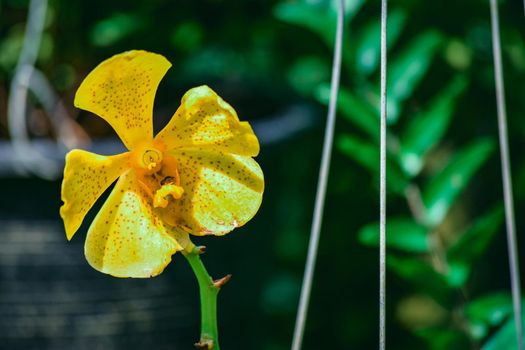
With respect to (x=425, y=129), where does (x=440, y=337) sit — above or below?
below

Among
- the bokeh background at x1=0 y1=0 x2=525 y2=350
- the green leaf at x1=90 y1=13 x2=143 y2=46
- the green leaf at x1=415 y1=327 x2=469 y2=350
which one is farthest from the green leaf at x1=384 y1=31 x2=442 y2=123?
the green leaf at x1=90 y1=13 x2=143 y2=46

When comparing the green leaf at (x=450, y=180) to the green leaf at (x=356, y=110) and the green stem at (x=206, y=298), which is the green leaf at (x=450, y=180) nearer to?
the green leaf at (x=356, y=110)

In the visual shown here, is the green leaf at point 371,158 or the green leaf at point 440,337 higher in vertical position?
the green leaf at point 371,158

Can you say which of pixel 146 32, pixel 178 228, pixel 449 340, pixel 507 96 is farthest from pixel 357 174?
pixel 178 228

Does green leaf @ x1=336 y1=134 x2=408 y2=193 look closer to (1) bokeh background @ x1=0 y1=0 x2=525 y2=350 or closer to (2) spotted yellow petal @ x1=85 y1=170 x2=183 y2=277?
(1) bokeh background @ x1=0 y1=0 x2=525 y2=350

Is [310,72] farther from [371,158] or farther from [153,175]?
[153,175]

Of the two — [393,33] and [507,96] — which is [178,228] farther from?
[507,96]

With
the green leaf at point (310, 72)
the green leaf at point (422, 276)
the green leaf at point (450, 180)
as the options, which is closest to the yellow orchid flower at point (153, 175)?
the green leaf at point (422, 276)

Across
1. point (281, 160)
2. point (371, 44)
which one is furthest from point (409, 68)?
point (281, 160)
